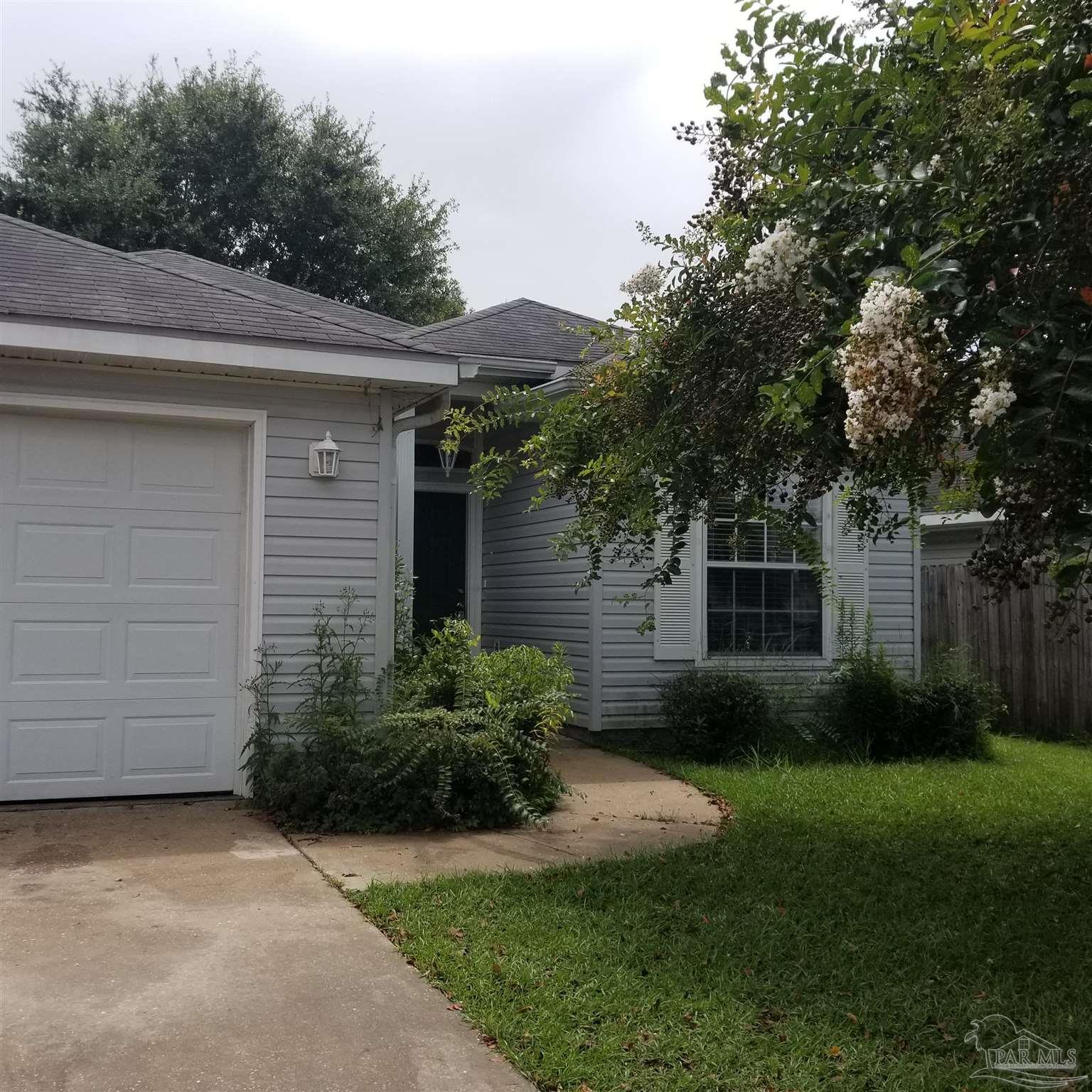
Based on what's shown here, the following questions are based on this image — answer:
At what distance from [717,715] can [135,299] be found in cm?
541

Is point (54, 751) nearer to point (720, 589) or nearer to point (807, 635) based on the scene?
point (720, 589)

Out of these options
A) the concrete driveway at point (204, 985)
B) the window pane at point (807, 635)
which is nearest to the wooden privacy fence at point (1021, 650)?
the window pane at point (807, 635)

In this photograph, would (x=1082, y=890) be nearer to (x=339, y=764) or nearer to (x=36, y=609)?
(x=339, y=764)

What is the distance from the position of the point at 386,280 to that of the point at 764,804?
65.4 ft

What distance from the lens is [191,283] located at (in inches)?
294

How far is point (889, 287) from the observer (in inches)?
144

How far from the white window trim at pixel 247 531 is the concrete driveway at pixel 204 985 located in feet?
4.26

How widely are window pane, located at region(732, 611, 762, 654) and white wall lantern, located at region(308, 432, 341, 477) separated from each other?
14.7 feet

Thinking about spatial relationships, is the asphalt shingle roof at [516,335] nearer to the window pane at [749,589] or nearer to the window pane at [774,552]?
the window pane at [774,552]

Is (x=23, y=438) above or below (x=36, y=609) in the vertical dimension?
above

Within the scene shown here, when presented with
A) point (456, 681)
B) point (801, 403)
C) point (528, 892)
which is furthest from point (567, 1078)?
point (456, 681)

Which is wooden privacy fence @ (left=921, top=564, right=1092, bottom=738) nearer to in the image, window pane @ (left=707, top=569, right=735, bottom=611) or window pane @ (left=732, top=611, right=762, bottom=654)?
window pane @ (left=732, top=611, right=762, bottom=654)

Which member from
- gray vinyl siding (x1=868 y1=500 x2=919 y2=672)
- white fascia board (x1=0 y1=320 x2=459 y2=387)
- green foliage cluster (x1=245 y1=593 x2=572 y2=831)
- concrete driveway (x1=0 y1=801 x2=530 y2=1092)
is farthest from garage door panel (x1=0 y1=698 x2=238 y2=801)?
gray vinyl siding (x1=868 y1=500 x2=919 y2=672)

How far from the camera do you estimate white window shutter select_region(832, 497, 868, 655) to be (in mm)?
10578
